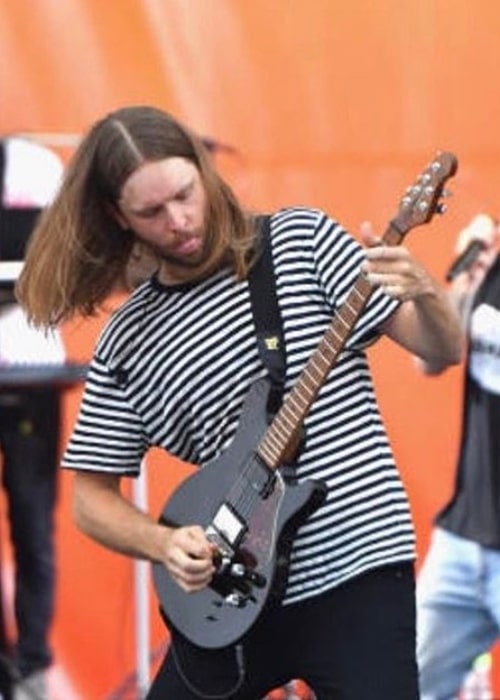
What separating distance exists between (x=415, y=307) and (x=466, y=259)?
904 millimetres

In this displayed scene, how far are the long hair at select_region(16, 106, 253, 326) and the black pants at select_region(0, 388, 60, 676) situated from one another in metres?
1.02

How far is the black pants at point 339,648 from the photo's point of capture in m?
2.87

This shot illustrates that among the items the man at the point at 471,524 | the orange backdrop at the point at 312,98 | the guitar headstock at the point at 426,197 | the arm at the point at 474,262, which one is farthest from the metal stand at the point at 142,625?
the guitar headstock at the point at 426,197

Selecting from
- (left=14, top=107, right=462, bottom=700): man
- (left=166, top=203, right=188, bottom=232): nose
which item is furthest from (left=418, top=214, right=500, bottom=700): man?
(left=166, top=203, right=188, bottom=232): nose

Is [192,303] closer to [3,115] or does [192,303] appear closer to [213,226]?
[213,226]

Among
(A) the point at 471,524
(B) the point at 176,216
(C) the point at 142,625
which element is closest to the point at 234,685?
(B) the point at 176,216

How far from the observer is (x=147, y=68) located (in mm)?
4074

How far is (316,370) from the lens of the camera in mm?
2846

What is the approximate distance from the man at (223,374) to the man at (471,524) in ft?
2.43

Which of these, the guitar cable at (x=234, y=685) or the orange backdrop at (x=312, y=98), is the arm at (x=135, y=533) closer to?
the guitar cable at (x=234, y=685)

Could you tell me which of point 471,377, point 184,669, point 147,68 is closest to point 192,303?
point 184,669

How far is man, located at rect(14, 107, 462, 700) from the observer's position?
2.89m

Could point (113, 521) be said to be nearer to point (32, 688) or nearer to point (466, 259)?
point (466, 259)

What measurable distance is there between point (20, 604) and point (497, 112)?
1.40 metres
